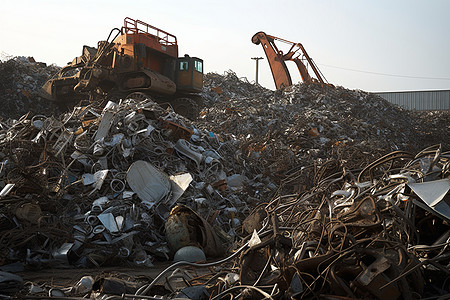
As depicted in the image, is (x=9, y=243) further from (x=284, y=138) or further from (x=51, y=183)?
(x=284, y=138)

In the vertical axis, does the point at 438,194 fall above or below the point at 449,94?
below

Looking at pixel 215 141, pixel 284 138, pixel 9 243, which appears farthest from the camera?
pixel 284 138

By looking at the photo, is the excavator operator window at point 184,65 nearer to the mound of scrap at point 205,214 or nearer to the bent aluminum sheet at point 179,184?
the mound of scrap at point 205,214

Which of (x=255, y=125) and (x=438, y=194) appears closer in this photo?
(x=438, y=194)

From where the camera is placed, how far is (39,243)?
5465mm

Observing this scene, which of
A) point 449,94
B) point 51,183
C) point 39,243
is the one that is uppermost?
point 449,94

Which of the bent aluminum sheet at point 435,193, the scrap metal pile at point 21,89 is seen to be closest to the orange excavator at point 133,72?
the scrap metal pile at point 21,89

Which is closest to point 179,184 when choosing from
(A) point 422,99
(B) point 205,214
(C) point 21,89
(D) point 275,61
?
(B) point 205,214

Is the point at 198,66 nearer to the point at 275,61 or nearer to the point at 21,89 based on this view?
the point at 275,61

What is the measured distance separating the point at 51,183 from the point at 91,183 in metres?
0.56

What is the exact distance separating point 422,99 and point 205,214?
96.6 ft

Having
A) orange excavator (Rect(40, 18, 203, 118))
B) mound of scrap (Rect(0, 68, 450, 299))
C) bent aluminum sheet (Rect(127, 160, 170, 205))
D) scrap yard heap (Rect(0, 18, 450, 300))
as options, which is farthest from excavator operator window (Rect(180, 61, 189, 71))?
bent aluminum sheet (Rect(127, 160, 170, 205))

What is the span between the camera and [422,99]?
32219mm

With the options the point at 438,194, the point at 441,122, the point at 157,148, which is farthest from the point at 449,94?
the point at 438,194
